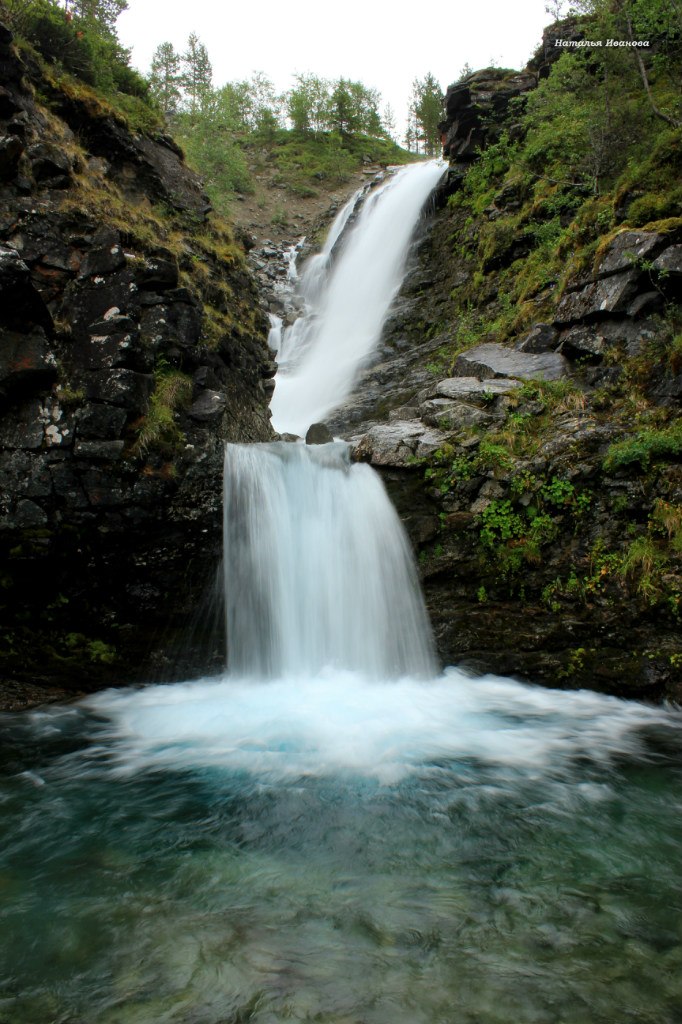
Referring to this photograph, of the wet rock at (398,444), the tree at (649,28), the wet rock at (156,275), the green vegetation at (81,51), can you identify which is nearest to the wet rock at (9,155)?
the wet rock at (156,275)

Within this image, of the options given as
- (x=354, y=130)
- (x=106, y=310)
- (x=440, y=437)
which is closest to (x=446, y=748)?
(x=440, y=437)

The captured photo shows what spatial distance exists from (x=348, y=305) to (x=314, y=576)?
13936 millimetres

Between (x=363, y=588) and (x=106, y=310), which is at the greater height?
(x=106, y=310)

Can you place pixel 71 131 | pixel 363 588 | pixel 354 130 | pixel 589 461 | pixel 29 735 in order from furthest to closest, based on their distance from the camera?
pixel 354 130 < pixel 71 131 < pixel 363 588 < pixel 589 461 < pixel 29 735

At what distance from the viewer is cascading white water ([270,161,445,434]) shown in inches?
617

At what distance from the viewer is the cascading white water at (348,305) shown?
1566 cm

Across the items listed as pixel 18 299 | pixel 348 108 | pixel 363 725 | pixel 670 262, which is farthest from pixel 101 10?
pixel 348 108

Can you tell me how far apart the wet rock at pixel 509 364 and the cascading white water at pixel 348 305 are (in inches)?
179

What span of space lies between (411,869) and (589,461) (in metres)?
5.51

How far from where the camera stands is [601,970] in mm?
2826

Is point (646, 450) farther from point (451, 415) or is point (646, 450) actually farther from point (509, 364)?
point (509, 364)

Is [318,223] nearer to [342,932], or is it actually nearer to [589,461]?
[589,461]

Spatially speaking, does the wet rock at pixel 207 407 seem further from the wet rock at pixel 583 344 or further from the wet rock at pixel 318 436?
the wet rock at pixel 583 344

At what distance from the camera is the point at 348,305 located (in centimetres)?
1936
